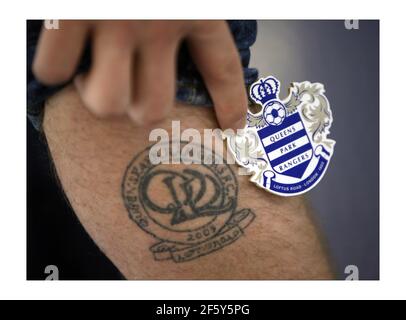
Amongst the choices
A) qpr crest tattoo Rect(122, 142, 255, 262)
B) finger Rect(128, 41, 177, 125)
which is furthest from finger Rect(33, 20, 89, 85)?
qpr crest tattoo Rect(122, 142, 255, 262)

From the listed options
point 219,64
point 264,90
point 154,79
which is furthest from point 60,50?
point 264,90

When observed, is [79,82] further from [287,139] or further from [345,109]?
[345,109]

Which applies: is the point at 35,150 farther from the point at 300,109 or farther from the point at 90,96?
the point at 300,109

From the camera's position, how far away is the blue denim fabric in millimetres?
901

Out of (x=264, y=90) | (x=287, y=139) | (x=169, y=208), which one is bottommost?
(x=169, y=208)

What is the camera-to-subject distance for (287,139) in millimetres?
1062

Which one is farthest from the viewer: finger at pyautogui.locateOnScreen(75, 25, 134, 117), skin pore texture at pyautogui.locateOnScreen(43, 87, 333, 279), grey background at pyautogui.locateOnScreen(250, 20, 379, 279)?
grey background at pyautogui.locateOnScreen(250, 20, 379, 279)

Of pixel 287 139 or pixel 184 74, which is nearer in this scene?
pixel 184 74

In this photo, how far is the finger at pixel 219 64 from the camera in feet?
2.93

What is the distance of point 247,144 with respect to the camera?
1027 millimetres

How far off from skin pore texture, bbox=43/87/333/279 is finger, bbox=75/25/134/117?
2.8 inches

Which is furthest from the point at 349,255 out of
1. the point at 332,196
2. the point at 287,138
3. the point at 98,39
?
the point at 98,39

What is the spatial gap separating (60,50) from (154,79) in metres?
0.16

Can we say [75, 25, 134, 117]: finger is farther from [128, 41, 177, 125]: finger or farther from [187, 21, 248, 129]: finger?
[187, 21, 248, 129]: finger
